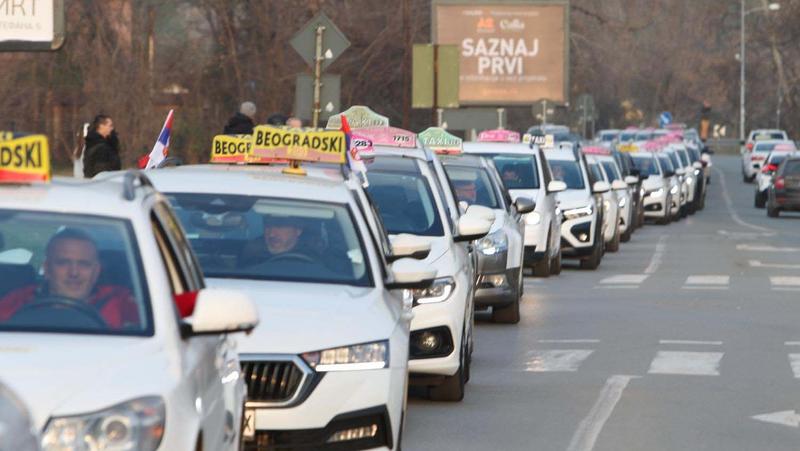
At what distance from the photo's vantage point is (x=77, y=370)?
5.41m

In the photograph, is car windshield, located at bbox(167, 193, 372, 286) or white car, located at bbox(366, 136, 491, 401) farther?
white car, located at bbox(366, 136, 491, 401)

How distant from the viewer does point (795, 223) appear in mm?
44438

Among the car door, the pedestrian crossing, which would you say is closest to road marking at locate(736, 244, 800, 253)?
the pedestrian crossing

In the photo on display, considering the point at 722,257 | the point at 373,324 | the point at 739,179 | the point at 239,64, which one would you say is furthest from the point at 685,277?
the point at 739,179

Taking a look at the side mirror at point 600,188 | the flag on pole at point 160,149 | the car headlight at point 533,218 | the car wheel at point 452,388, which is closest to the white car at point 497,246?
the flag on pole at point 160,149

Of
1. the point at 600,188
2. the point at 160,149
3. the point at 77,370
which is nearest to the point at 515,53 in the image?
the point at 600,188

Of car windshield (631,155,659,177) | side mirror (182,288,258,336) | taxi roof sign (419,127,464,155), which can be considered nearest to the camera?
side mirror (182,288,258,336)

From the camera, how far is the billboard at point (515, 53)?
55.4 m

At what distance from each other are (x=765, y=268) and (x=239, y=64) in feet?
74.7

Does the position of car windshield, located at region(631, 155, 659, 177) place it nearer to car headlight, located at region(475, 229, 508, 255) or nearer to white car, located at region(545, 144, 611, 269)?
white car, located at region(545, 144, 611, 269)

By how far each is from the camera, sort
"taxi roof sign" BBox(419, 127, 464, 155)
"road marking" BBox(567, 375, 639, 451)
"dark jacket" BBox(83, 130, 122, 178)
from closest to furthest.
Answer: "road marking" BBox(567, 375, 639, 451), "taxi roof sign" BBox(419, 127, 464, 155), "dark jacket" BBox(83, 130, 122, 178)

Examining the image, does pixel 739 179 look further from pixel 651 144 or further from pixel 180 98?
pixel 180 98

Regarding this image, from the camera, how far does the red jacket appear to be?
6.06 meters

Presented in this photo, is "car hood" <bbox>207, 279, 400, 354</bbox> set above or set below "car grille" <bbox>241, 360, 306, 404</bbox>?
above
